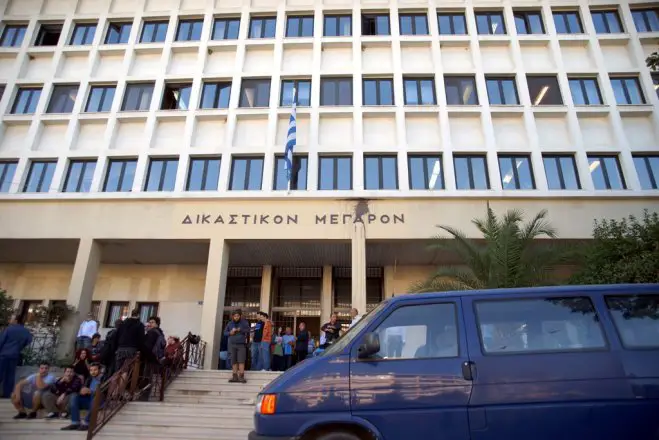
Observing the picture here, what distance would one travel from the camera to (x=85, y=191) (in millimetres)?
17312

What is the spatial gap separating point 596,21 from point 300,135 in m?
14.5

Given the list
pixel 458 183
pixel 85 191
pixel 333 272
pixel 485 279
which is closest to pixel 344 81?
pixel 458 183

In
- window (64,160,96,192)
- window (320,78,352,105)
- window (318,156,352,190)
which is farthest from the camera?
window (320,78,352,105)

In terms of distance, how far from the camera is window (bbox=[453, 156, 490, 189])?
54.2ft

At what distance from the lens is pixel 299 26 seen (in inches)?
775

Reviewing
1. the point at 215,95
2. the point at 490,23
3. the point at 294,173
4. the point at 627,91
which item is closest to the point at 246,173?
the point at 294,173

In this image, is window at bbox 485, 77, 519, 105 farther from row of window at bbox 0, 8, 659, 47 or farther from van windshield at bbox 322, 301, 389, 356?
van windshield at bbox 322, 301, 389, 356

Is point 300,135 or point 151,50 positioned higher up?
point 151,50

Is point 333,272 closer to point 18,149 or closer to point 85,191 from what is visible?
point 85,191

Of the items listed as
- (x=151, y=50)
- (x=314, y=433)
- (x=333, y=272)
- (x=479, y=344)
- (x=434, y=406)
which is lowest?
(x=314, y=433)

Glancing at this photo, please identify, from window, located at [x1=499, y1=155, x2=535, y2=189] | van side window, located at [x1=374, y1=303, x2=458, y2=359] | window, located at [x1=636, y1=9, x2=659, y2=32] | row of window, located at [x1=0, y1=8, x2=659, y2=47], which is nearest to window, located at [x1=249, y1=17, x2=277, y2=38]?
row of window, located at [x1=0, y1=8, x2=659, y2=47]

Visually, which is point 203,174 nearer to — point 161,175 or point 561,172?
point 161,175

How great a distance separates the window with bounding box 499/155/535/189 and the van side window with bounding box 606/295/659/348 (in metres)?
12.6

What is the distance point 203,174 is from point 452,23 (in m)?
13.3
